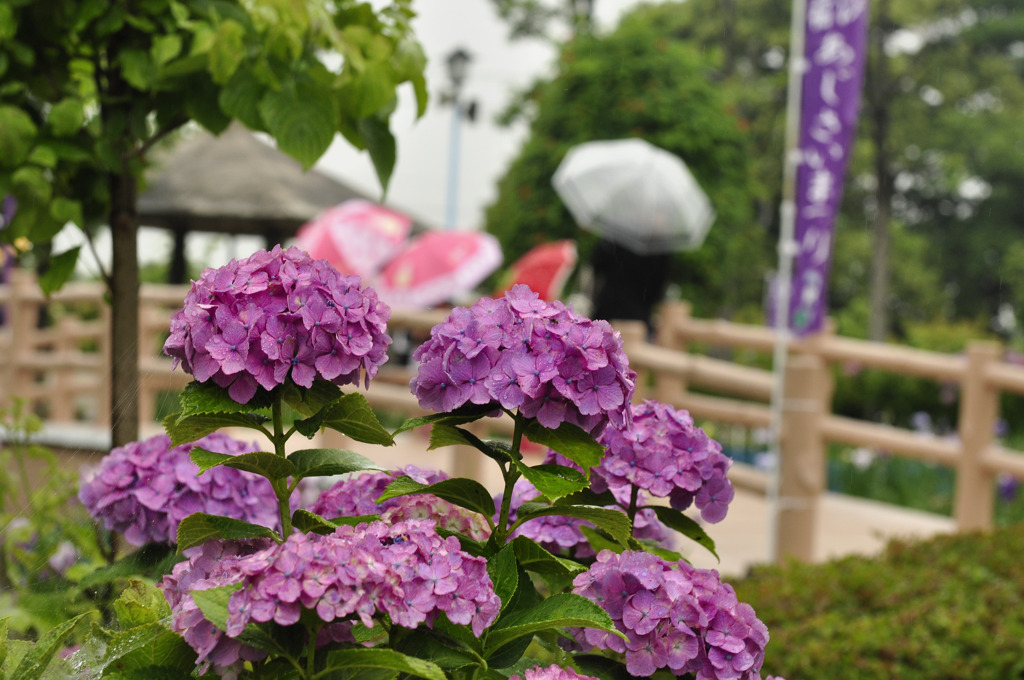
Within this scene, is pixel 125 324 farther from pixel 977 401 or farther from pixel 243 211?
pixel 243 211

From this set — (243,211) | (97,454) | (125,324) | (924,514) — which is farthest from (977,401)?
(243,211)

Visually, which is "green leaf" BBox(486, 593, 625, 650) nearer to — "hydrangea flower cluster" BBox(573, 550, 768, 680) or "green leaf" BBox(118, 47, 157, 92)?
"hydrangea flower cluster" BBox(573, 550, 768, 680)

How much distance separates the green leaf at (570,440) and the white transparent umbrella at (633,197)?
6935 millimetres

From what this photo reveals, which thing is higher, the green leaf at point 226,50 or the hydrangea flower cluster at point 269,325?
the green leaf at point 226,50

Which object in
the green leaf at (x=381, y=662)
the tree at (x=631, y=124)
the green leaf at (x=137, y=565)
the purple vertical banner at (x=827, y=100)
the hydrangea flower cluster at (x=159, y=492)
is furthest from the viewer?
the tree at (x=631, y=124)

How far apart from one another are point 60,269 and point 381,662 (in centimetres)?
141

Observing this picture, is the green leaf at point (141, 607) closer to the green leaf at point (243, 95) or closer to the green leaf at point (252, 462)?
the green leaf at point (252, 462)

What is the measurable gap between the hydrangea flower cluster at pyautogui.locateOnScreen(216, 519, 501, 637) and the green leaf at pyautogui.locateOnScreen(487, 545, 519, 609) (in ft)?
0.15

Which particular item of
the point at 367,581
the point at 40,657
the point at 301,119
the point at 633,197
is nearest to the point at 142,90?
the point at 301,119

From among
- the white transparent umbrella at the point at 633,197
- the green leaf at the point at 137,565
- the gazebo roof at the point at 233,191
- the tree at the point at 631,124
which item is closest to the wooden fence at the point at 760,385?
the green leaf at the point at 137,565

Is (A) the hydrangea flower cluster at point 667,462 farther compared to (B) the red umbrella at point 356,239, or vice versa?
(B) the red umbrella at point 356,239

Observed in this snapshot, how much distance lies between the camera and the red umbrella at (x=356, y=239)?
1030 centimetres

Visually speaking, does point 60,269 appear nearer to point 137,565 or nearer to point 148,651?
point 137,565

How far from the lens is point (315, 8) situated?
4.88 ft
